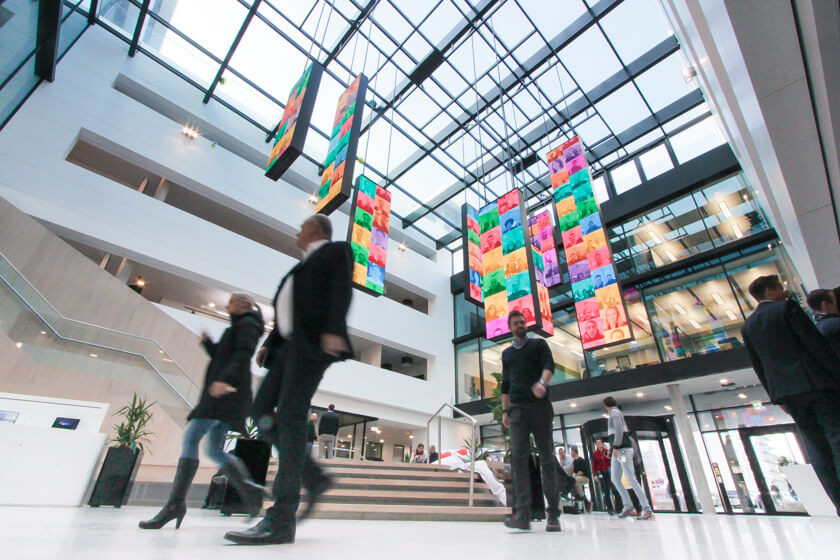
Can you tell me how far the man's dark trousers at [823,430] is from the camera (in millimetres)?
2131

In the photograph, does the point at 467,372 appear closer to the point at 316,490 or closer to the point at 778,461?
the point at 778,461

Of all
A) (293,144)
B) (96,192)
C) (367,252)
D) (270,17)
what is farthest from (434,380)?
(270,17)

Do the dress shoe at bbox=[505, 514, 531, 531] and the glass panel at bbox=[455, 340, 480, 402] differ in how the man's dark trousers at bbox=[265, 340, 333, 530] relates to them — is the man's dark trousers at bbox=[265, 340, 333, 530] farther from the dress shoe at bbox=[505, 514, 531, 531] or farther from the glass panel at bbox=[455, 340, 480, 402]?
the glass panel at bbox=[455, 340, 480, 402]

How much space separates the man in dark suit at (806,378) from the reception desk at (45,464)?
5917 millimetres

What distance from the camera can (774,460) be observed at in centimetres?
904

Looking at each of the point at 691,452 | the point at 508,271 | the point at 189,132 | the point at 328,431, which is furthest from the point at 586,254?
the point at 189,132

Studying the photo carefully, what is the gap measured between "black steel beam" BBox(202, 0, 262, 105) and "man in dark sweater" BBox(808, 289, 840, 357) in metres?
12.1

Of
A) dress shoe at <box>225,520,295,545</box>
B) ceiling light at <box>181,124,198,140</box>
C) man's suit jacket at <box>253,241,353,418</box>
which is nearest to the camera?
dress shoe at <box>225,520,295,545</box>

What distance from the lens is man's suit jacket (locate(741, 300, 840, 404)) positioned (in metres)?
2.17

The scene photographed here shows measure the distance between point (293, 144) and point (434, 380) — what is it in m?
10.3

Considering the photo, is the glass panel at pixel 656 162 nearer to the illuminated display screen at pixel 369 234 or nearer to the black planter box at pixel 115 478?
the illuminated display screen at pixel 369 234

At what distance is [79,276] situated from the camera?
7.47m

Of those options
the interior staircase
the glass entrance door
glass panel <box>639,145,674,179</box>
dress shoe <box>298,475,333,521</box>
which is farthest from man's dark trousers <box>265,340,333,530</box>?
glass panel <box>639,145,674,179</box>

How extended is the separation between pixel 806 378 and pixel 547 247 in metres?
9.20
